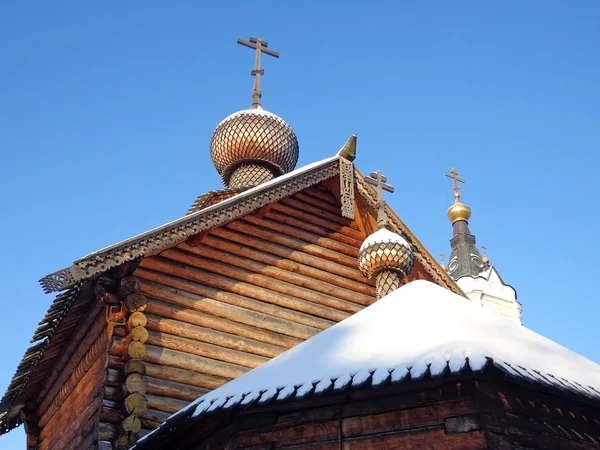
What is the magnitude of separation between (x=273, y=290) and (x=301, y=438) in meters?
3.74

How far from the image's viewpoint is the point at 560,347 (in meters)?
6.70

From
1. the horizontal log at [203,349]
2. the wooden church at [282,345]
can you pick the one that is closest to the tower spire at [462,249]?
the wooden church at [282,345]

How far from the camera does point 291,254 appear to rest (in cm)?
993

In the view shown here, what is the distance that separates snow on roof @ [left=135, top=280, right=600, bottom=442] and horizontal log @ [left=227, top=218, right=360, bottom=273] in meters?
3.17

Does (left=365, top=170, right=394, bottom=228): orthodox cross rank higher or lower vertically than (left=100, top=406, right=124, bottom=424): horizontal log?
higher

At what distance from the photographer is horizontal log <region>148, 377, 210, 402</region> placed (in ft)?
25.6

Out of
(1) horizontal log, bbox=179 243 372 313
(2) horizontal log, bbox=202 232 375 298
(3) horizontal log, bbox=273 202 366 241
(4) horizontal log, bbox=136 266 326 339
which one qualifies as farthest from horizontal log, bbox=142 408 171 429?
(3) horizontal log, bbox=273 202 366 241

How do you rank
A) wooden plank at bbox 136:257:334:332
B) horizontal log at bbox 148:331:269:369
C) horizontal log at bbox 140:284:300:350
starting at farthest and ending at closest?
wooden plank at bbox 136:257:334:332, horizontal log at bbox 140:284:300:350, horizontal log at bbox 148:331:269:369

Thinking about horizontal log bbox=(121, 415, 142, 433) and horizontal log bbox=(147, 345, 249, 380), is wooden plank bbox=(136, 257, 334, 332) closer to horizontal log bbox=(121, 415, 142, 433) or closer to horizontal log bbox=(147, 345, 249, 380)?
horizontal log bbox=(147, 345, 249, 380)

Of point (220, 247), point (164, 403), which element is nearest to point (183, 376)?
point (164, 403)

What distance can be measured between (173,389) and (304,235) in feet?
A: 10.2

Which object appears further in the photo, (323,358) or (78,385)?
(78,385)

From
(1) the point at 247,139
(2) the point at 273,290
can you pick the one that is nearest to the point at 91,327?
(2) the point at 273,290

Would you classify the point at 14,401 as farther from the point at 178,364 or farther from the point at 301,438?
the point at 301,438
